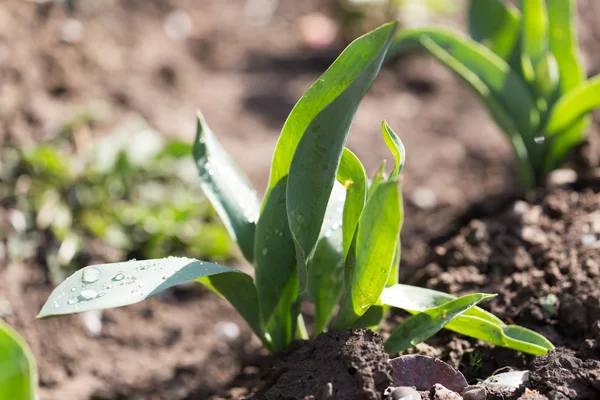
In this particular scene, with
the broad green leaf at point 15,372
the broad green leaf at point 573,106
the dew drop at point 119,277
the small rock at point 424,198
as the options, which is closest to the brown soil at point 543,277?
the broad green leaf at point 573,106

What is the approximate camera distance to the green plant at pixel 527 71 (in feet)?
6.99

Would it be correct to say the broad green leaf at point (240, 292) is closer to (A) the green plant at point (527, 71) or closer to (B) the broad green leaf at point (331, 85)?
(B) the broad green leaf at point (331, 85)

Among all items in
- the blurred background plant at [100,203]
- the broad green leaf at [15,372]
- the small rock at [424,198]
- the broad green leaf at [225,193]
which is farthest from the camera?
the small rock at [424,198]

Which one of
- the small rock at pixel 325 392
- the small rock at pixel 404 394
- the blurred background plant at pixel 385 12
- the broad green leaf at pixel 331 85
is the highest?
the blurred background plant at pixel 385 12

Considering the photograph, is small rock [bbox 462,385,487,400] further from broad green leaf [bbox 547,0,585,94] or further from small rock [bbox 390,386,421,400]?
broad green leaf [bbox 547,0,585,94]

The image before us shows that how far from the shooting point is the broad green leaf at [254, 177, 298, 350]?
146cm

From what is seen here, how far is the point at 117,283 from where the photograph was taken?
117cm

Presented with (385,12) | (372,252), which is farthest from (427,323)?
→ (385,12)

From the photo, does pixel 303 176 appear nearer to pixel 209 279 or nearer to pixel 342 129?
pixel 342 129

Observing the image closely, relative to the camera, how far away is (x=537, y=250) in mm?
1862

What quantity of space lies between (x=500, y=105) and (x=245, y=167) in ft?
4.02

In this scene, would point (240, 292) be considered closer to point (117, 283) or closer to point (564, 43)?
point (117, 283)

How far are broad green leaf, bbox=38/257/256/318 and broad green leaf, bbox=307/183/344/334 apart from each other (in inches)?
12.5

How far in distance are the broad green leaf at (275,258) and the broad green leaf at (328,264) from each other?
0.05 m
